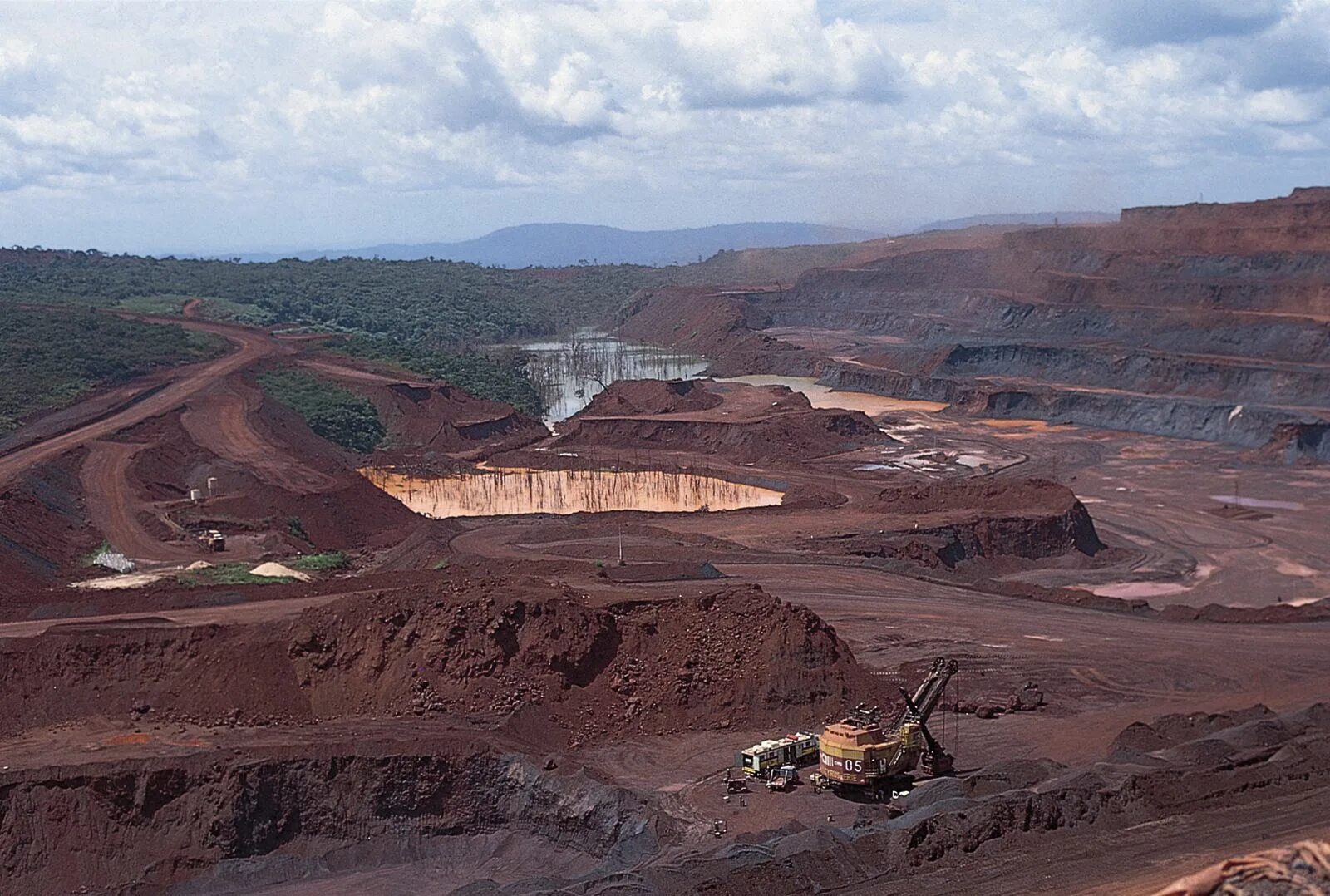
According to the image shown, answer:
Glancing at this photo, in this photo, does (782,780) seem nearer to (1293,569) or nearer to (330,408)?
(1293,569)

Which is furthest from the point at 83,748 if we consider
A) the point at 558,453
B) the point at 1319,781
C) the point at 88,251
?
the point at 88,251

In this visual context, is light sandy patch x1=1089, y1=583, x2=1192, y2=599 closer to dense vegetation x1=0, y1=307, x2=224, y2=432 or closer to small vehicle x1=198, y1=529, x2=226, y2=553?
small vehicle x1=198, y1=529, x2=226, y2=553

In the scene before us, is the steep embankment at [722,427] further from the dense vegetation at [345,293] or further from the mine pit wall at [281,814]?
the mine pit wall at [281,814]

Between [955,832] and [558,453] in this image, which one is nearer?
[955,832]

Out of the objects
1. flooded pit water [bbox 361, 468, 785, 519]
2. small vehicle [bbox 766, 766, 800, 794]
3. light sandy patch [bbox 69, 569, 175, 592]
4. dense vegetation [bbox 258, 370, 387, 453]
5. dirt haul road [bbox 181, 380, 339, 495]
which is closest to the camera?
small vehicle [bbox 766, 766, 800, 794]

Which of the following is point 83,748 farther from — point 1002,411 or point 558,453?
point 1002,411

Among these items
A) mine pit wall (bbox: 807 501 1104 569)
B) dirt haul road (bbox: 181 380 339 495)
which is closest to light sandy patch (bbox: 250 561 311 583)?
dirt haul road (bbox: 181 380 339 495)
